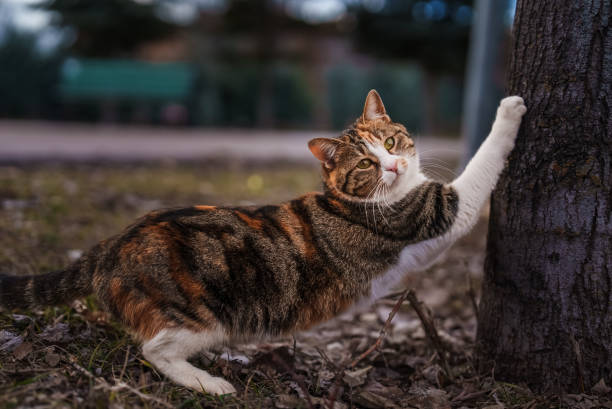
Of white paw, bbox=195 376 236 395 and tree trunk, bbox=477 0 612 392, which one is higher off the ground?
tree trunk, bbox=477 0 612 392

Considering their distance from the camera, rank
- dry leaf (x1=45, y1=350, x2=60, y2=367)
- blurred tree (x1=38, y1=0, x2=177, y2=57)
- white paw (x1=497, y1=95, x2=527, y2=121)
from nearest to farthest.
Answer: dry leaf (x1=45, y1=350, x2=60, y2=367) < white paw (x1=497, y1=95, x2=527, y2=121) < blurred tree (x1=38, y1=0, x2=177, y2=57)

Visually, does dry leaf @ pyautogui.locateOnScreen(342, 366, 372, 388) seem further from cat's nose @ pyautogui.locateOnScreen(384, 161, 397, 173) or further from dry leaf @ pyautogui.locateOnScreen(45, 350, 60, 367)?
dry leaf @ pyautogui.locateOnScreen(45, 350, 60, 367)

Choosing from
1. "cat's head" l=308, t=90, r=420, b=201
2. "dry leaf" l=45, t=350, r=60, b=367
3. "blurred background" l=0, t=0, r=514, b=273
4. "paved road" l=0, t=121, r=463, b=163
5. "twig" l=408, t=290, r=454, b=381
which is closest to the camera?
"dry leaf" l=45, t=350, r=60, b=367

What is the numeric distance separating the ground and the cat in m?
0.16

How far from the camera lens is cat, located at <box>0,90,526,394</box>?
1.93m

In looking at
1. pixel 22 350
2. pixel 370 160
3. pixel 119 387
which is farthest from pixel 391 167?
pixel 22 350

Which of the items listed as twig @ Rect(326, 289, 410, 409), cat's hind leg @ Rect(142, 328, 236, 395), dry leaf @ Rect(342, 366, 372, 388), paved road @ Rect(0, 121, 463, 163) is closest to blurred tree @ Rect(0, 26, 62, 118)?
paved road @ Rect(0, 121, 463, 163)

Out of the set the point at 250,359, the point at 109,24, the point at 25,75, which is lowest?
the point at 250,359

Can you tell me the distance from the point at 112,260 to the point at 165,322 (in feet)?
1.10

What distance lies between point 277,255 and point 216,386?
0.57 metres

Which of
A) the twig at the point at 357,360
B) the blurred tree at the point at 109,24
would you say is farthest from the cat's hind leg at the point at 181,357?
the blurred tree at the point at 109,24

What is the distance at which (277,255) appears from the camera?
2.09m

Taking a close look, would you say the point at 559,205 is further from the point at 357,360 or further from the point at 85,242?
the point at 85,242

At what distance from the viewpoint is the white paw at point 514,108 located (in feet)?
6.75
